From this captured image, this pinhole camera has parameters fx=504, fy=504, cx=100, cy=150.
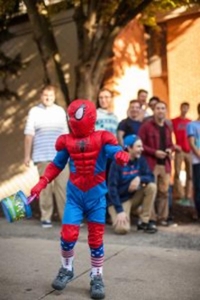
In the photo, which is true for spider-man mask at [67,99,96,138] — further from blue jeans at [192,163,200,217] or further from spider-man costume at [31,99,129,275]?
blue jeans at [192,163,200,217]

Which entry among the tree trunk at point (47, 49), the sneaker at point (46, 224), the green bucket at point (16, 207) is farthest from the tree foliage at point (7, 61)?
the green bucket at point (16, 207)

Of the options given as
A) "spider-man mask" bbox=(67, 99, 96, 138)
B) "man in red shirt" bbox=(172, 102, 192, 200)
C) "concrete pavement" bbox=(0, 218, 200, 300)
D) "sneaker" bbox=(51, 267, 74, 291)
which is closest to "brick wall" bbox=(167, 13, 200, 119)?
"man in red shirt" bbox=(172, 102, 192, 200)

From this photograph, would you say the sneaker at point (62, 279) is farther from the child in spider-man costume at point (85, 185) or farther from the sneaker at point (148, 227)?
the sneaker at point (148, 227)

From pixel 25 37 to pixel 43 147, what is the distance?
4.93m

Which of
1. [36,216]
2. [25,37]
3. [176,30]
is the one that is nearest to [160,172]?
[36,216]

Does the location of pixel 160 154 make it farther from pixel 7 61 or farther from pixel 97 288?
pixel 7 61

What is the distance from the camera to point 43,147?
682 cm

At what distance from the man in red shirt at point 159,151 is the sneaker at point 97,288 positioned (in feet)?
8.54

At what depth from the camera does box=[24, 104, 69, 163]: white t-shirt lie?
6.79 metres

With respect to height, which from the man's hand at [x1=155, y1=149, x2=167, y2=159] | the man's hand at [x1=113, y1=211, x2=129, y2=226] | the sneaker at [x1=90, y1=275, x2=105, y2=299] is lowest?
the sneaker at [x1=90, y1=275, x2=105, y2=299]

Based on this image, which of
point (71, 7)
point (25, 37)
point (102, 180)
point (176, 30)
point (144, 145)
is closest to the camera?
point (102, 180)

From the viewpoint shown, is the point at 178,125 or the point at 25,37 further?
the point at 25,37

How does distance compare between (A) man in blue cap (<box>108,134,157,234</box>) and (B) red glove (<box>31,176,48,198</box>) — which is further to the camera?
(A) man in blue cap (<box>108,134,157,234</box>)

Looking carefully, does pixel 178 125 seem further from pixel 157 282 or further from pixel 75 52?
pixel 157 282
